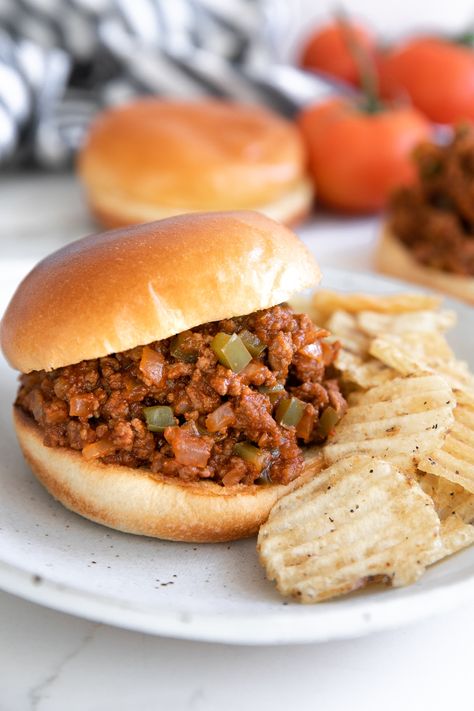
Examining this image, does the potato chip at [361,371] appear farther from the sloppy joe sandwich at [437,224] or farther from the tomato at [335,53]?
the tomato at [335,53]

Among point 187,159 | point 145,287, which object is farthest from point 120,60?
point 145,287

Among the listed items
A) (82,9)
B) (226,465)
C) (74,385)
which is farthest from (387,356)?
(82,9)

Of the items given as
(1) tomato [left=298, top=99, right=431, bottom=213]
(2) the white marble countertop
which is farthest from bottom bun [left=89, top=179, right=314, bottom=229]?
(2) the white marble countertop

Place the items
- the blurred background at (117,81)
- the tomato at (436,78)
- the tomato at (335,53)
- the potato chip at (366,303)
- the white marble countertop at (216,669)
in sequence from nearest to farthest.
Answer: the white marble countertop at (216,669)
the potato chip at (366,303)
the blurred background at (117,81)
the tomato at (436,78)
the tomato at (335,53)

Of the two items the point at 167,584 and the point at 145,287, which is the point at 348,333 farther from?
the point at 167,584

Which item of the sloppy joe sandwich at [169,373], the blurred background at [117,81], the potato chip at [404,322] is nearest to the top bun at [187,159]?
the blurred background at [117,81]

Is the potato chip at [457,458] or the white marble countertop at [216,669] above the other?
the potato chip at [457,458]

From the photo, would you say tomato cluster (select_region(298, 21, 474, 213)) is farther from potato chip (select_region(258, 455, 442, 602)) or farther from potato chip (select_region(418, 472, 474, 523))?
potato chip (select_region(258, 455, 442, 602))
